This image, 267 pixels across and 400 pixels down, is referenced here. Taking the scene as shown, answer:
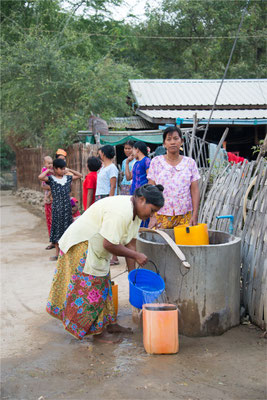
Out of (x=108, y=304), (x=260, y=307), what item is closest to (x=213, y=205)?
(x=260, y=307)

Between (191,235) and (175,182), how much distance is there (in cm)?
61

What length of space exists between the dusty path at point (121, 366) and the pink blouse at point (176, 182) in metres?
1.17

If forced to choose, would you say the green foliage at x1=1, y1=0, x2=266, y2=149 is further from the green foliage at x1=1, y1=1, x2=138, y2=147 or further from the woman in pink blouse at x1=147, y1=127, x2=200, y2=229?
the woman in pink blouse at x1=147, y1=127, x2=200, y2=229

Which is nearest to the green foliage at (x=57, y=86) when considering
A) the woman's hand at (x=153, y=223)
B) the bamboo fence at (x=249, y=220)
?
the bamboo fence at (x=249, y=220)

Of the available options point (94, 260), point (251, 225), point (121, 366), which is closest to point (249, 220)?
point (251, 225)

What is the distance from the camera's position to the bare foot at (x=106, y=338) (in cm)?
405

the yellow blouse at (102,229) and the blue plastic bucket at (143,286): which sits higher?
the yellow blouse at (102,229)

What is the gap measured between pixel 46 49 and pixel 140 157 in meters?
9.87

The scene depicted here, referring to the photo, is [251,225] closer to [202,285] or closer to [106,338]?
[202,285]

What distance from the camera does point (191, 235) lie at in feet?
14.5

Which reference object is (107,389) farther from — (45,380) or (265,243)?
(265,243)

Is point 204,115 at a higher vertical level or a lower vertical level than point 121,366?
higher

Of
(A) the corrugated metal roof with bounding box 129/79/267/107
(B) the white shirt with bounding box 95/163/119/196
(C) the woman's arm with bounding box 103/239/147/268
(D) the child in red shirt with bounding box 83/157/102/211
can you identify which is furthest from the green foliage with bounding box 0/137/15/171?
(C) the woman's arm with bounding box 103/239/147/268

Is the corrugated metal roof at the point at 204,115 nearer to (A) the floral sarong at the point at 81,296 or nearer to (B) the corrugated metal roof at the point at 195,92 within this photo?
(B) the corrugated metal roof at the point at 195,92
